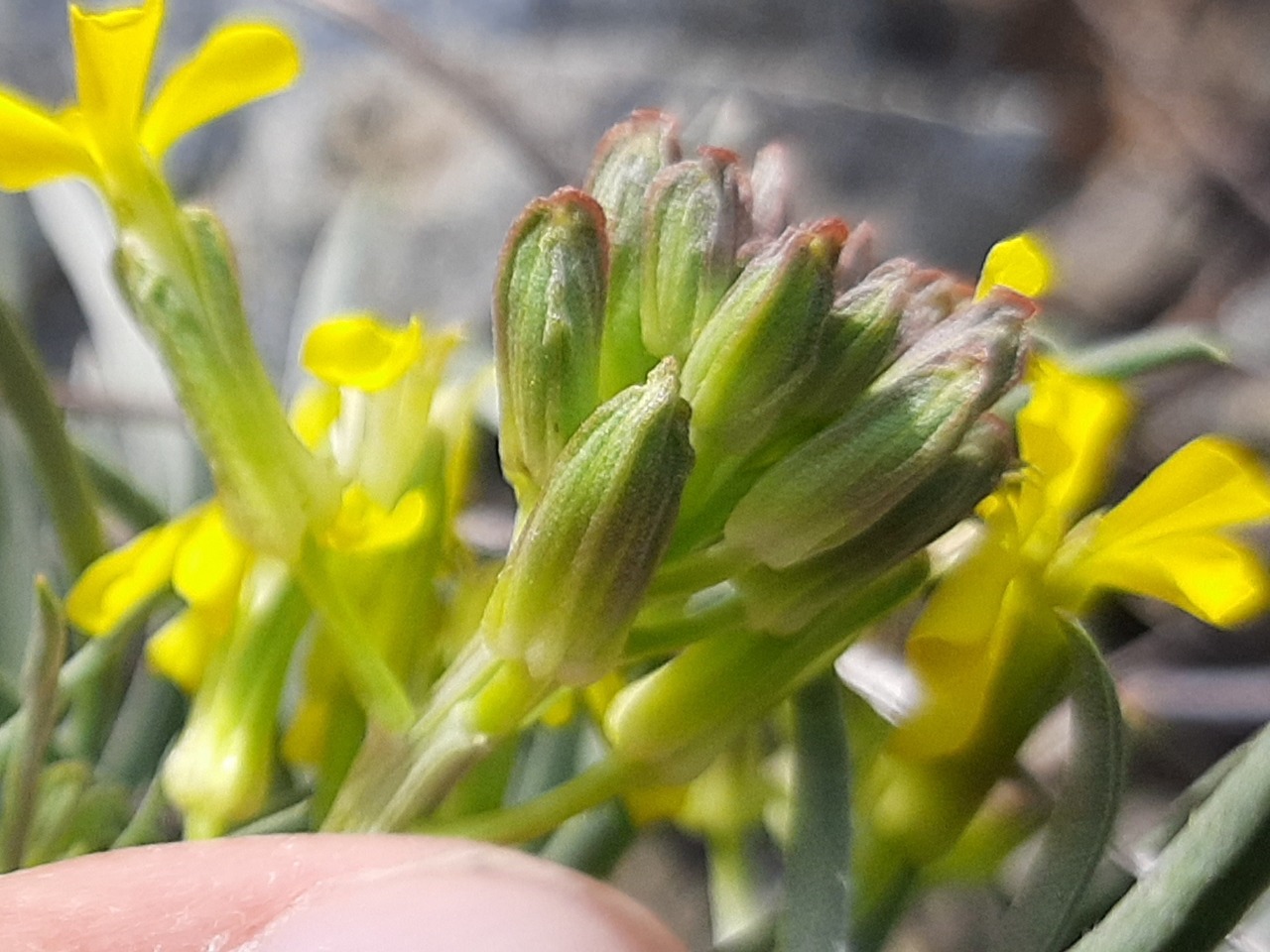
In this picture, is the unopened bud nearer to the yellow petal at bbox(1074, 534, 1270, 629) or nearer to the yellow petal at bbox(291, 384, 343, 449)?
the yellow petal at bbox(1074, 534, 1270, 629)

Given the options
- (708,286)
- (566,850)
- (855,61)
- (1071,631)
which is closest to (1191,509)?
(1071,631)

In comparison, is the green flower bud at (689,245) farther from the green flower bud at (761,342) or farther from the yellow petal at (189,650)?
the yellow petal at (189,650)

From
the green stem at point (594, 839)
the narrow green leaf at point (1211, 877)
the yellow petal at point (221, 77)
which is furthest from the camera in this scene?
the green stem at point (594, 839)

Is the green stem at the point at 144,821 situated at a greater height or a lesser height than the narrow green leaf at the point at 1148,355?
lesser

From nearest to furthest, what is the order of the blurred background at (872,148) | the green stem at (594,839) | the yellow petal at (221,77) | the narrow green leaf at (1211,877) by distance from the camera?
the narrow green leaf at (1211,877)
the yellow petal at (221,77)
the green stem at (594,839)
the blurred background at (872,148)

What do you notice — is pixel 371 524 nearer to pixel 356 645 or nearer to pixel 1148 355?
pixel 356 645

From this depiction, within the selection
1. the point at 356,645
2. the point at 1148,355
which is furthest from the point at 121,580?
the point at 1148,355

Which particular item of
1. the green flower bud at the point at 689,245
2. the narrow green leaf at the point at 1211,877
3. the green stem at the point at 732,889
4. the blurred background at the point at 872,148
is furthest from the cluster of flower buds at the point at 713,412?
the blurred background at the point at 872,148
